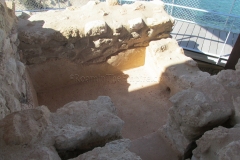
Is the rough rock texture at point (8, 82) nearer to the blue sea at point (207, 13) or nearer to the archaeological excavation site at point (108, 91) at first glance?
the archaeological excavation site at point (108, 91)

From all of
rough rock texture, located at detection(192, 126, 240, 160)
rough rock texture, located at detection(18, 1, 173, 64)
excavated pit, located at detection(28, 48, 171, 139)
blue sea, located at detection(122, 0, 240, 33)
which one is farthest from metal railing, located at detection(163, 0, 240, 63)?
rough rock texture, located at detection(192, 126, 240, 160)

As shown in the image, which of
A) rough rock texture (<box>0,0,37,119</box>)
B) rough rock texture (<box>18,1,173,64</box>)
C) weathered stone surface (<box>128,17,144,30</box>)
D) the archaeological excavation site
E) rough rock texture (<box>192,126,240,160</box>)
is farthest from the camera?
weathered stone surface (<box>128,17,144,30</box>)

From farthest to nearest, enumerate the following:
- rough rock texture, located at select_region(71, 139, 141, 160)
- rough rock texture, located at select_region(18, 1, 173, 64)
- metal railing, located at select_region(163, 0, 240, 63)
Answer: metal railing, located at select_region(163, 0, 240, 63), rough rock texture, located at select_region(18, 1, 173, 64), rough rock texture, located at select_region(71, 139, 141, 160)

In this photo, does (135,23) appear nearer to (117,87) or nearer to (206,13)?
(117,87)

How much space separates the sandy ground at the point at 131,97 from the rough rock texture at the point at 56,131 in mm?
2009

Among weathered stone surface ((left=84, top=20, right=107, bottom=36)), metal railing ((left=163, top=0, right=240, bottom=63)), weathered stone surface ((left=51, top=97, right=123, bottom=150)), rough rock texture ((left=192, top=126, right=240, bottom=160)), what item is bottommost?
metal railing ((left=163, top=0, right=240, bottom=63))

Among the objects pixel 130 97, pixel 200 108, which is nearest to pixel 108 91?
pixel 130 97

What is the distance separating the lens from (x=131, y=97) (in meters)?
4.55

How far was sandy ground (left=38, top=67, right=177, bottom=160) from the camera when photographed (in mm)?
4094

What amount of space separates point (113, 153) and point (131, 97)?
119 inches

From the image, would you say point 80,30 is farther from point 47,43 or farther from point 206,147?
point 206,147

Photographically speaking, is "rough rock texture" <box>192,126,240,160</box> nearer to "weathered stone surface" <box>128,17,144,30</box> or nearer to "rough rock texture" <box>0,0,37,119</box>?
"rough rock texture" <box>0,0,37,119</box>

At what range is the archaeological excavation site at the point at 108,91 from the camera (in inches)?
65.1

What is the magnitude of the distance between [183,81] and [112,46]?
1.68 m
